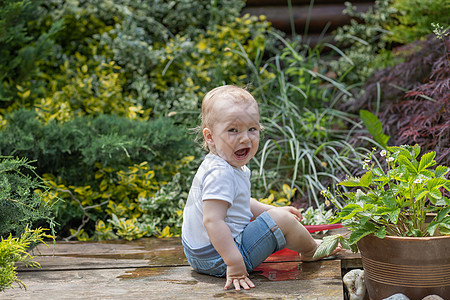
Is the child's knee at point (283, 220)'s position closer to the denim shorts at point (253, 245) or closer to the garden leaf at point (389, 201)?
the denim shorts at point (253, 245)

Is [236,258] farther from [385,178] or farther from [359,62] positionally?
[359,62]

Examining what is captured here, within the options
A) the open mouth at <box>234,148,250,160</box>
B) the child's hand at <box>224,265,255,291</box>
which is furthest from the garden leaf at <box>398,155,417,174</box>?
the child's hand at <box>224,265,255,291</box>

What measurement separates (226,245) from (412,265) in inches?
27.1

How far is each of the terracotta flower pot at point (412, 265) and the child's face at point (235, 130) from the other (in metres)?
0.61

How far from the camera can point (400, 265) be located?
1786 mm

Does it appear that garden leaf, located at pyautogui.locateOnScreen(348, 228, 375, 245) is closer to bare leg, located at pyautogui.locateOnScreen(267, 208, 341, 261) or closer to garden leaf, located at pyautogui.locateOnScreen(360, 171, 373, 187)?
garden leaf, located at pyautogui.locateOnScreen(360, 171, 373, 187)

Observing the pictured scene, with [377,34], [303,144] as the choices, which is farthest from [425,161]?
[377,34]

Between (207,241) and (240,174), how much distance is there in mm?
317

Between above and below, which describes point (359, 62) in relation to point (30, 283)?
above

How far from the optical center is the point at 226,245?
1947 mm

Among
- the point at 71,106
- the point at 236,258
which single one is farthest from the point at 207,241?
the point at 71,106

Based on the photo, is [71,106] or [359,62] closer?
[71,106]

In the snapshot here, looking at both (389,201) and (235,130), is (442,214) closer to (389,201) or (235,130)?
Answer: (389,201)

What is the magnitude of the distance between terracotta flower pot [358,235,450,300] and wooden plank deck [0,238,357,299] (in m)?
0.19
